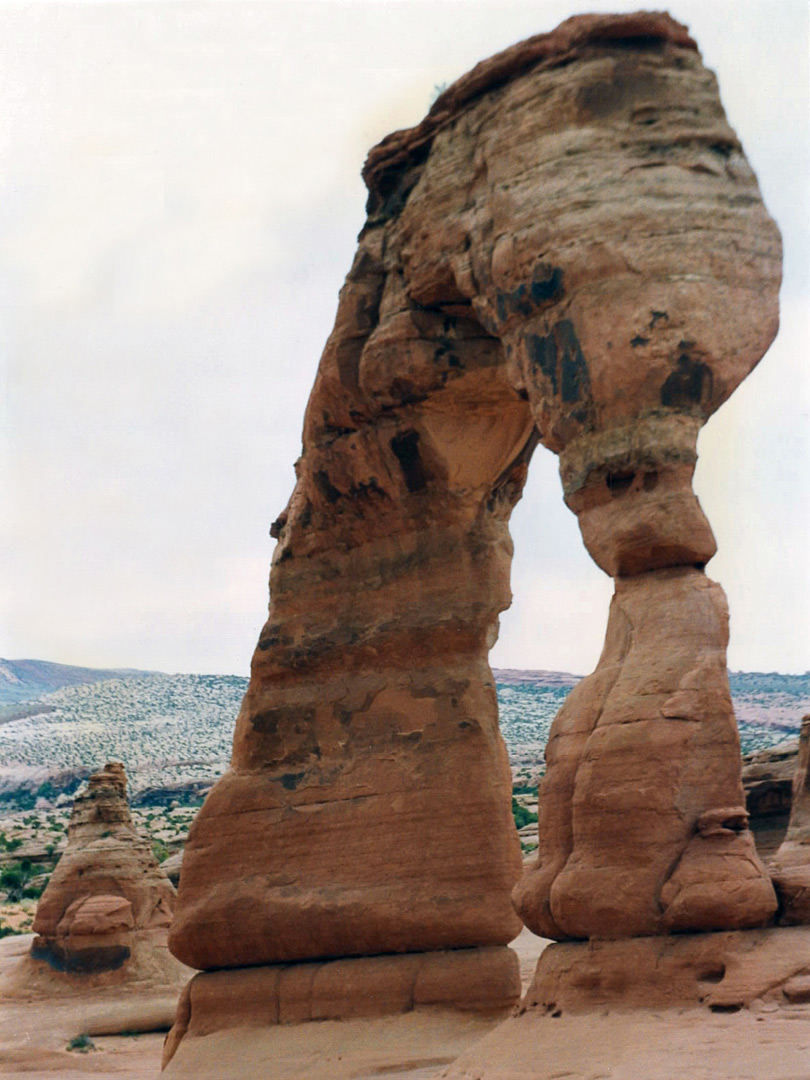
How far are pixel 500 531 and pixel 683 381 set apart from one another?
13.5ft

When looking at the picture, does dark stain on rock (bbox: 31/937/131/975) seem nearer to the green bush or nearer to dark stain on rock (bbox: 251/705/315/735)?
dark stain on rock (bbox: 251/705/315/735)

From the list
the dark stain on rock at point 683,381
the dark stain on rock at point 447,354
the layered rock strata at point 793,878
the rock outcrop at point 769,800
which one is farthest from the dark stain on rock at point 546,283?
the rock outcrop at point 769,800

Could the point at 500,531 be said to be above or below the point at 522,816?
above

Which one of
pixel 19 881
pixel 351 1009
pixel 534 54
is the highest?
pixel 534 54

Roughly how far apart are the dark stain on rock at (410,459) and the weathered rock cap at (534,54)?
99.6 inches

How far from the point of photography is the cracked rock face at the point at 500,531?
9.38m

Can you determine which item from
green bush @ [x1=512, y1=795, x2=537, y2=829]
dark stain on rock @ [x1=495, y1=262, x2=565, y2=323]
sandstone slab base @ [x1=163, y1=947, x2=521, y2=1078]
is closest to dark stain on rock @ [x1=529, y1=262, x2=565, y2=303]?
dark stain on rock @ [x1=495, y1=262, x2=565, y2=323]

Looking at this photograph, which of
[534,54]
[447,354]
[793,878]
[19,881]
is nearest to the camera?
[793,878]

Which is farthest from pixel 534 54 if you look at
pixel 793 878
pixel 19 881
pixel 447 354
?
pixel 19 881

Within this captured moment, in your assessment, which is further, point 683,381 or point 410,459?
point 410,459

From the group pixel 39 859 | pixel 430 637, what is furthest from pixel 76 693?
pixel 430 637

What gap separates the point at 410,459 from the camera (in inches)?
539

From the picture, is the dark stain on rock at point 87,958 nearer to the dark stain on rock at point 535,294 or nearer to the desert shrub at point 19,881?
the desert shrub at point 19,881

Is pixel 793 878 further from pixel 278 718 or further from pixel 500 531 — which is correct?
pixel 278 718
